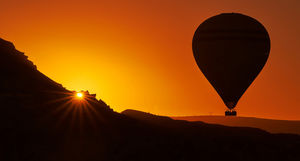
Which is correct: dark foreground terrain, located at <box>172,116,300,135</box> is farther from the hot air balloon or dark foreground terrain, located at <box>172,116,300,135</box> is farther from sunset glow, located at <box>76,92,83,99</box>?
sunset glow, located at <box>76,92,83,99</box>

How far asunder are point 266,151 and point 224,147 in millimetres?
8568

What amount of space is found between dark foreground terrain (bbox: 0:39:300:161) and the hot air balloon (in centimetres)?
1041

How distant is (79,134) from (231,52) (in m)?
39.1

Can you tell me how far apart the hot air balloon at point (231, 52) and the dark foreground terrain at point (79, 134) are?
10.4m

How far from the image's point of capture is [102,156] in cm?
8106

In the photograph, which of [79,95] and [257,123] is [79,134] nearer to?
[79,95]

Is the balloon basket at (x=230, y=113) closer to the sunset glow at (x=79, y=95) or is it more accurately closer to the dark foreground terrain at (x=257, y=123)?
the dark foreground terrain at (x=257, y=123)

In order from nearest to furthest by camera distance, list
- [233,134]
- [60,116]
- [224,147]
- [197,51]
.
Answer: [60,116], [224,147], [233,134], [197,51]

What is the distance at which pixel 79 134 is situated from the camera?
83.8 m

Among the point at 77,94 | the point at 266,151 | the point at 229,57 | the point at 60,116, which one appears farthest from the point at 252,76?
the point at 60,116

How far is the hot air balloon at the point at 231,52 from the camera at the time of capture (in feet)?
371

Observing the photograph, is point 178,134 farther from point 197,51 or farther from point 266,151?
point 197,51

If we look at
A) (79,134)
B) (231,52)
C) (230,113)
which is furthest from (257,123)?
(79,134)

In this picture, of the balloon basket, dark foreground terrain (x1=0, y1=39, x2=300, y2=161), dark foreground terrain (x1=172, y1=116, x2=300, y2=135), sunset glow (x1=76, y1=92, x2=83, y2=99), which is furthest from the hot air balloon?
sunset glow (x1=76, y1=92, x2=83, y2=99)
